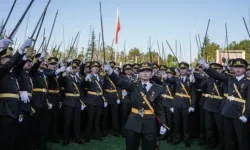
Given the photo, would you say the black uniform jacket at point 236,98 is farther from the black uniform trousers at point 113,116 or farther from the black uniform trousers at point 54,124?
the black uniform trousers at point 54,124

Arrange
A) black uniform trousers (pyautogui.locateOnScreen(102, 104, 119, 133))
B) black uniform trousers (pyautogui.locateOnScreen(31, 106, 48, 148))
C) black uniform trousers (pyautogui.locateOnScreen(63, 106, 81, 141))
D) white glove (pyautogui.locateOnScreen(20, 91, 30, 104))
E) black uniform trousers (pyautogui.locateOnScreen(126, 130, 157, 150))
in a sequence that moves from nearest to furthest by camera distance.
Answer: black uniform trousers (pyautogui.locateOnScreen(126, 130, 157, 150)) < white glove (pyautogui.locateOnScreen(20, 91, 30, 104)) < black uniform trousers (pyautogui.locateOnScreen(31, 106, 48, 148)) < black uniform trousers (pyautogui.locateOnScreen(63, 106, 81, 141)) < black uniform trousers (pyautogui.locateOnScreen(102, 104, 119, 133))

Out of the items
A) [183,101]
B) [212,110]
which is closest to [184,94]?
[183,101]

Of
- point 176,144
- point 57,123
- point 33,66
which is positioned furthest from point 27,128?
point 176,144

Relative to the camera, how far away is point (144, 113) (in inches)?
205

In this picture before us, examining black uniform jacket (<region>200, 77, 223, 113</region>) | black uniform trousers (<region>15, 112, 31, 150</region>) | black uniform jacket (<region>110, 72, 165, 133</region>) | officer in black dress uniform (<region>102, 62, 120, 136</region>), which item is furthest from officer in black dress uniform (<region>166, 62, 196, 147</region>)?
black uniform trousers (<region>15, 112, 31, 150</region>)

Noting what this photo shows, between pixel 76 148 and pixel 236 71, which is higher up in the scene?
pixel 236 71

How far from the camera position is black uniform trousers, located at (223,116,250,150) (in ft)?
20.1

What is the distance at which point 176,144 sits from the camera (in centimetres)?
876

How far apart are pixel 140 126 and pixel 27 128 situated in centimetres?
297

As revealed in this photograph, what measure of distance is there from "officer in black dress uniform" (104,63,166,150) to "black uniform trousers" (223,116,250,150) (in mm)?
2042

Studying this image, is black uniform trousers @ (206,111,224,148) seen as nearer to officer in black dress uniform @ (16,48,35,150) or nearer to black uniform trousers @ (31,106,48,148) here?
black uniform trousers @ (31,106,48,148)

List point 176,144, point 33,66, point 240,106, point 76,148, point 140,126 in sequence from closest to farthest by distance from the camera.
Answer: point 140,126
point 240,106
point 33,66
point 76,148
point 176,144

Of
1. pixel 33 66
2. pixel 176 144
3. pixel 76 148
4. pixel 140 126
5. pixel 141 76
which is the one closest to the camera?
pixel 140 126

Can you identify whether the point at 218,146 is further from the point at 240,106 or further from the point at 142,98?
the point at 142,98
